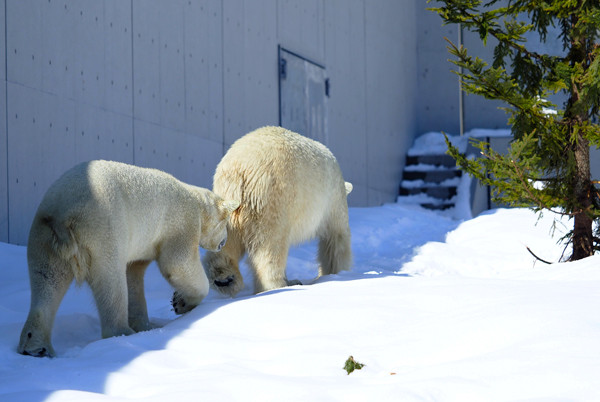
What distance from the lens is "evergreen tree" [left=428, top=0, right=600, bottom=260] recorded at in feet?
19.3

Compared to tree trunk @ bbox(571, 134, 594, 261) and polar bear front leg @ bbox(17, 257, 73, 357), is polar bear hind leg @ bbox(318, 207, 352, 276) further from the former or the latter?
polar bear front leg @ bbox(17, 257, 73, 357)

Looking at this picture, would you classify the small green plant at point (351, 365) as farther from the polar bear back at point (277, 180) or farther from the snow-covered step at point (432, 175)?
the snow-covered step at point (432, 175)

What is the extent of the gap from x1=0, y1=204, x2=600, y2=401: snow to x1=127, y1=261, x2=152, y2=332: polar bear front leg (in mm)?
226

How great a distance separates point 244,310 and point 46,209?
1102mm

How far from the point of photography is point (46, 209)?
379cm

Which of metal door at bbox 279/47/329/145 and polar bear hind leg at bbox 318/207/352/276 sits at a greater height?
metal door at bbox 279/47/329/145

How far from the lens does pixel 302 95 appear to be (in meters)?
11.4

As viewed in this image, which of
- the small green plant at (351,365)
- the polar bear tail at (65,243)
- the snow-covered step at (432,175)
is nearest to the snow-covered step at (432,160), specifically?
the snow-covered step at (432,175)

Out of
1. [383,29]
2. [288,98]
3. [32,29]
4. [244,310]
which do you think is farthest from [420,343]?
[383,29]

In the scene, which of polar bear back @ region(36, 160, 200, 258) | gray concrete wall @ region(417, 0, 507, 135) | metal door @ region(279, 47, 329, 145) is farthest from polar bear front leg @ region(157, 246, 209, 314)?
gray concrete wall @ region(417, 0, 507, 135)

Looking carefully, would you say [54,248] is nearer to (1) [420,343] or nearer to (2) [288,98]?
(1) [420,343]

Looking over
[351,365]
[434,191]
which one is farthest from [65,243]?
[434,191]

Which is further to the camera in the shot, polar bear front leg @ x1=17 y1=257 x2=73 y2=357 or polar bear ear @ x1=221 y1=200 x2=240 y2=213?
polar bear ear @ x1=221 y1=200 x2=240 y2=213

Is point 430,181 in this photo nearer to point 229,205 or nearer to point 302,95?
point 302,95
